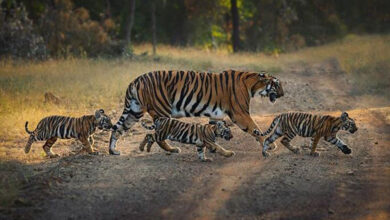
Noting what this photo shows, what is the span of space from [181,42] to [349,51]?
12795 millimetres

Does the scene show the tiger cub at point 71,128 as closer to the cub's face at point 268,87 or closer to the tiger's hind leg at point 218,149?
the tiger's hind leg at point 218,149

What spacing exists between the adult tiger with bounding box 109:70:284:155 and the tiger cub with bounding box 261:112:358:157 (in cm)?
41

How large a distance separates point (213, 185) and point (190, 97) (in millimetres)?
2890

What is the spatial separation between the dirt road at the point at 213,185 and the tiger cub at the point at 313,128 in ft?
0.69

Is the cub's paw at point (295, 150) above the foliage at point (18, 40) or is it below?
below

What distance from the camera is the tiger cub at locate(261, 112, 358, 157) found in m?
10.2

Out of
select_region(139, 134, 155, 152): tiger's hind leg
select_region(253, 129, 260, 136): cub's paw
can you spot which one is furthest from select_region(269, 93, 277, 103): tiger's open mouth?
select_region(139, 134, 155, 152): tiger's hind leg

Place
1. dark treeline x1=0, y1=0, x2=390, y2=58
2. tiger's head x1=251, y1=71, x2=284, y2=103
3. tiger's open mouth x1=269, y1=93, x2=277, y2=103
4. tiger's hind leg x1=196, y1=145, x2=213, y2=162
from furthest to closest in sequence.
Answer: dark treeline x1=0, y1=0, x2=390, y2=58 → tiger's open mouth x1=269, y1=93, x2=277, y2=103 → tiger's head x1=251, y1=71, x2=284, y2=103 → tiger's hind leg x1=196, y1=145, x2=213, y2=162

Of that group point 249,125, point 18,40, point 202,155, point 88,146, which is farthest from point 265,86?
point 18,40

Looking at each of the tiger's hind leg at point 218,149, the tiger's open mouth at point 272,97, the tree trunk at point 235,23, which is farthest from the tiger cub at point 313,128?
the tree trunk at point 235,23

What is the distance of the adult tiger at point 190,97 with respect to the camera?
A: 10.7 meters

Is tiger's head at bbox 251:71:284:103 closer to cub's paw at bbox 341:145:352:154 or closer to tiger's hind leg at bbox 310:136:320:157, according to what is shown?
tiger's hind leg at bbox 310:136:320:157

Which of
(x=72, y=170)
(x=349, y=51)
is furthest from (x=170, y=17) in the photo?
(x=72, y=170)

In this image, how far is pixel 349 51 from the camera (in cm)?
3025
